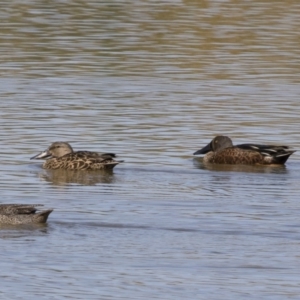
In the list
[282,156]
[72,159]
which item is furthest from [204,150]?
[72,159]

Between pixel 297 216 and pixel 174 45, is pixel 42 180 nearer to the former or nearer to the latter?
pixel 297 216

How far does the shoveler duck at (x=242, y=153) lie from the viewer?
52.6ft

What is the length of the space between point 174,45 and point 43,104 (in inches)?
369

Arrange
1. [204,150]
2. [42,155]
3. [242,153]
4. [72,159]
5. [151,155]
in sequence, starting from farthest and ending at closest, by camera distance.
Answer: [204,150] < [151,155] < [242,153] < [42,155] < [72,159]

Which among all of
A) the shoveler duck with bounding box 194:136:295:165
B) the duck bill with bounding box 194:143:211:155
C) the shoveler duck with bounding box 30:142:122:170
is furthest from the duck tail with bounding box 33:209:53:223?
the duck bill with bounding box 194:143:211:155

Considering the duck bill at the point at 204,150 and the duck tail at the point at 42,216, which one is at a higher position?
the duck bill at the point at 204,150

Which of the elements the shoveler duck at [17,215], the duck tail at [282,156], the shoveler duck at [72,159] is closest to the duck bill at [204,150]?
the duck tail at [282,156]

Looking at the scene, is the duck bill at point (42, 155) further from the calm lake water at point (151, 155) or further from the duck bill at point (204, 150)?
the duck bill at point (204, 150)

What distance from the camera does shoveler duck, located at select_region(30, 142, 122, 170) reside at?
15727 mm

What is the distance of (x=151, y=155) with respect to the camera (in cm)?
1655

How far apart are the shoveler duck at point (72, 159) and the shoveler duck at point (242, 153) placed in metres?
1.45

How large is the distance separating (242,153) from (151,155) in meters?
1.12

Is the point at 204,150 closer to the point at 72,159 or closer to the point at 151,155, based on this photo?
the point at 151,155

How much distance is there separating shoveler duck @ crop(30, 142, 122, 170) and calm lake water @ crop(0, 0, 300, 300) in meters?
0.19
